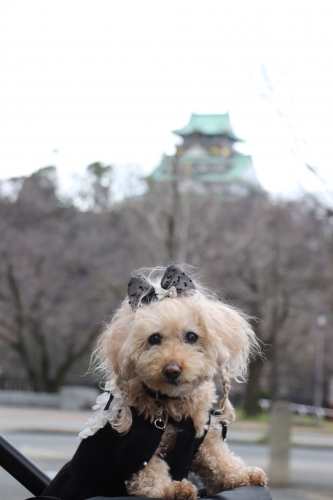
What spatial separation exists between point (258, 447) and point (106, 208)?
12.1 meters

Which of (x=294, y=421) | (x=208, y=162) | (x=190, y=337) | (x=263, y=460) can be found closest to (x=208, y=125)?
(x=208, y=162)

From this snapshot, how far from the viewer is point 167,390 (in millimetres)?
1608

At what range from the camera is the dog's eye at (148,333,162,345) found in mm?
1644

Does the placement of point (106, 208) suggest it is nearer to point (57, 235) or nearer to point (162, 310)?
point (57, 235)

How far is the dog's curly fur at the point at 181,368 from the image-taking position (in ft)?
5.24

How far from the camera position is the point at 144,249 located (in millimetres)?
17641

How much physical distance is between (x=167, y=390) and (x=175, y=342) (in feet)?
0.40

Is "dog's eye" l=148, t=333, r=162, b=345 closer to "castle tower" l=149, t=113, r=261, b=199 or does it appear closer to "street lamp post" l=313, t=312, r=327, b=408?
"castle tower" l=149, t=113, r=261, b=199

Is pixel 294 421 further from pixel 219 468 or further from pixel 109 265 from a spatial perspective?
pixel 219 468

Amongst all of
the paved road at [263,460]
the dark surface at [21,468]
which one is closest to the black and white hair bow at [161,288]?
the dark surface at [21,468]

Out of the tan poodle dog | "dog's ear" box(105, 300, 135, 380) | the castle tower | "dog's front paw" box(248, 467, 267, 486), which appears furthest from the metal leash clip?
the castle tower

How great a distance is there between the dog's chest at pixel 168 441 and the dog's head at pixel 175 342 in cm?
11

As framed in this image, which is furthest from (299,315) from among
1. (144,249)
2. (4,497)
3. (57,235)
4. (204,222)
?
(4,497)

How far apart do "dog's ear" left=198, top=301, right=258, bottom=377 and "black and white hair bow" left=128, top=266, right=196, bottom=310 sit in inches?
3.2
